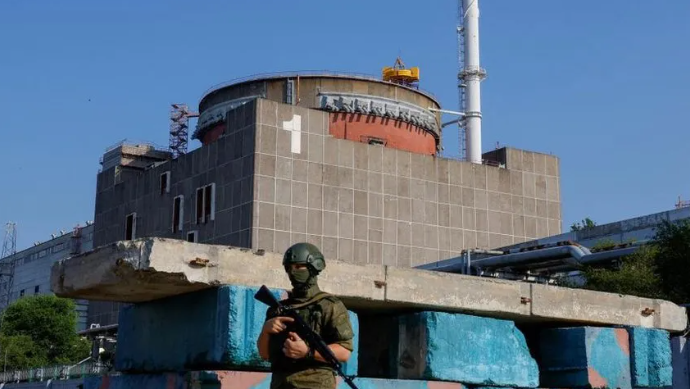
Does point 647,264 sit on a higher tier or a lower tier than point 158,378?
higher

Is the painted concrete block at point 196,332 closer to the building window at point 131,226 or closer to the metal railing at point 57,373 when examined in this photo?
the metal railing at point 57,373

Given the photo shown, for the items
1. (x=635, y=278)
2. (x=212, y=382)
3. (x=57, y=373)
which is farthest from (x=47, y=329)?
(x=212, y=382)

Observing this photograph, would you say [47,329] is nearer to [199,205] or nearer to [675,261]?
[199,205]

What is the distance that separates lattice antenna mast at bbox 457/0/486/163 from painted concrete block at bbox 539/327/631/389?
150 ft

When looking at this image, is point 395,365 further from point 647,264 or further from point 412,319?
point 647,264

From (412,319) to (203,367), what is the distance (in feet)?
6.21

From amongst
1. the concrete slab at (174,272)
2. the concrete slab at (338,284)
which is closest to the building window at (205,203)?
the concrete slab at (338,284)

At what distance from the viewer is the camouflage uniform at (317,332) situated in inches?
195

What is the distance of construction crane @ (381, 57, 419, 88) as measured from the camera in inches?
2266

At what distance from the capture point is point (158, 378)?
23.1 feet

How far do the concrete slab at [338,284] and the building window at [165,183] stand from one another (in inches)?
1854

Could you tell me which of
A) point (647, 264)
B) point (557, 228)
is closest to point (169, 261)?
point (647, 264)

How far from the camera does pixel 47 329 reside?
49.0 m

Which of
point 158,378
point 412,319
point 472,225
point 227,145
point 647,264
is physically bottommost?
point 158,378
